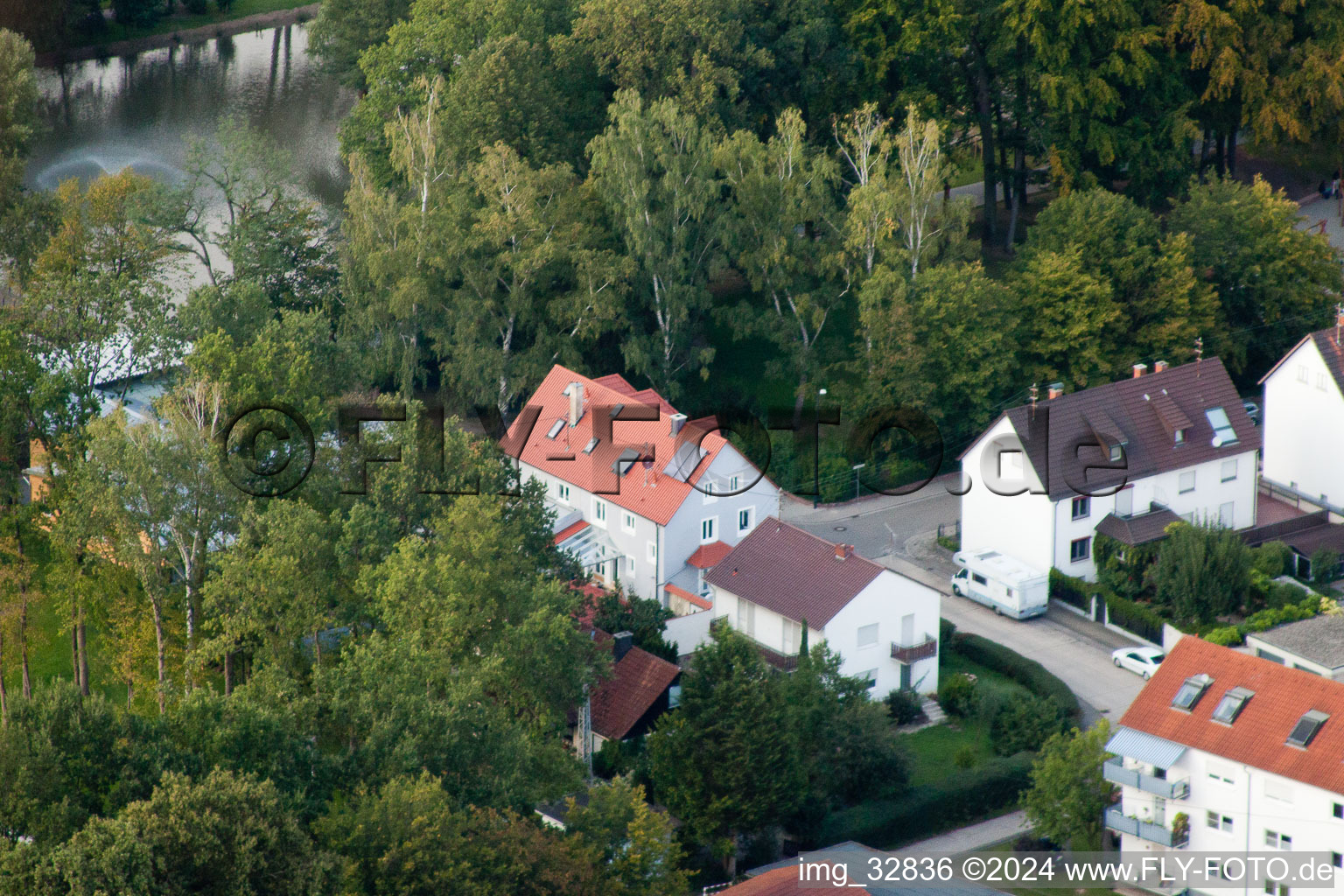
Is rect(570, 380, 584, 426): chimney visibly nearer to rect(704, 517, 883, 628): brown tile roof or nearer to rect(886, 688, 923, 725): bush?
rect(704, 517, 883, 628): brown tile roof

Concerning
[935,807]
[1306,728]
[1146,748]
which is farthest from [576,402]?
[1306,728]

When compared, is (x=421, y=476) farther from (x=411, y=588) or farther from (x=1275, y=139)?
(x=1275, y=139)

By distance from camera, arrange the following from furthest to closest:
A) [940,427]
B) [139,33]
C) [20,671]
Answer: [139,33]
[940,427]
[20,671]

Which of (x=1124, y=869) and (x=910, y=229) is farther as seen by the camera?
(x=910, y=229)

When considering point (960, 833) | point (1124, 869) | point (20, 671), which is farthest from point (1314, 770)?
point (20, 671)

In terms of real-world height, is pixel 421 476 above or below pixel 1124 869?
above

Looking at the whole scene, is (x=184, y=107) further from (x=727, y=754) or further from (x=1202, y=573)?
(x=727, y=754)

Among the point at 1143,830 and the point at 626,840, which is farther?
the point at 1143,830

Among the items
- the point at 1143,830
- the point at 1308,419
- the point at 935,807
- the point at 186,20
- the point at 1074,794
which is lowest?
the point at 935,807
